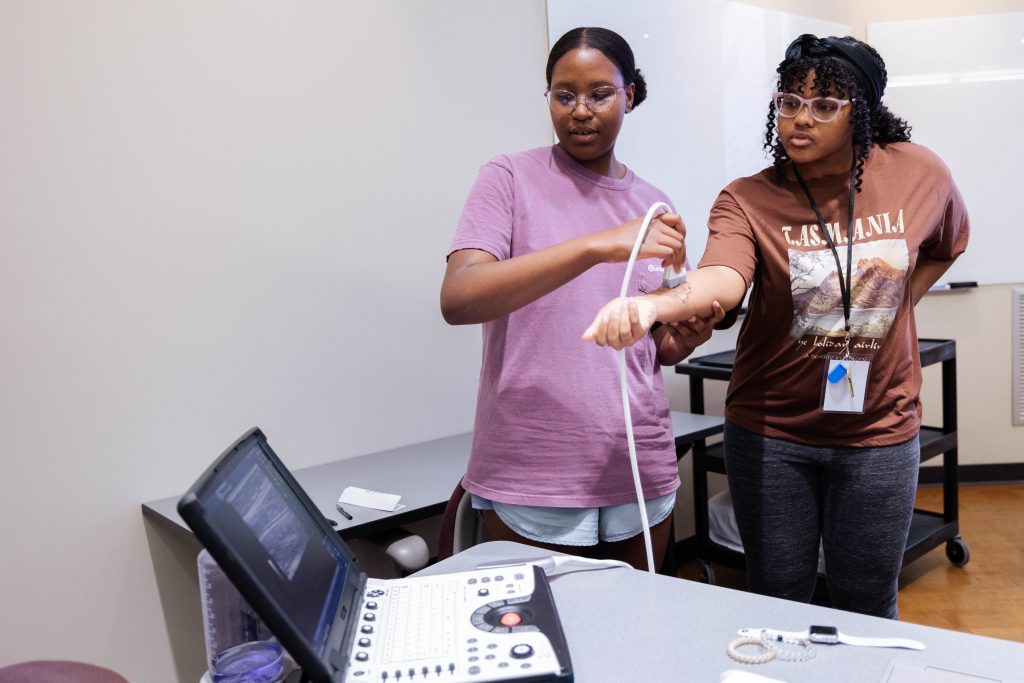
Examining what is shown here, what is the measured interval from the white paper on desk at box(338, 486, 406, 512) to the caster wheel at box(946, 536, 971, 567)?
7.98ft

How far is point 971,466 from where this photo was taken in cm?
439

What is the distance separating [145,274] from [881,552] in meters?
1.80

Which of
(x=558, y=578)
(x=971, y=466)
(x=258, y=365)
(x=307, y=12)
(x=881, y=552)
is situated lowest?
(x=971, y=466)

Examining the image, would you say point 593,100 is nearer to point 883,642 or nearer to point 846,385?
point 846,385

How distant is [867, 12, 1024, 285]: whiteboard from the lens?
4.18 m

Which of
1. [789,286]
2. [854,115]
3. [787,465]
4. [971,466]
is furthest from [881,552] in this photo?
[971,466]

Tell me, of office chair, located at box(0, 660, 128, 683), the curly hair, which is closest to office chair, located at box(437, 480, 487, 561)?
office chair, located at box(0, 660, 128, 683)

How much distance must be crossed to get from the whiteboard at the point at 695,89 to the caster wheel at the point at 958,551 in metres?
1.52

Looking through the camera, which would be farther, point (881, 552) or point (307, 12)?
point (307, 12)

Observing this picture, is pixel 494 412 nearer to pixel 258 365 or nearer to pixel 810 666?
pixel 810 666

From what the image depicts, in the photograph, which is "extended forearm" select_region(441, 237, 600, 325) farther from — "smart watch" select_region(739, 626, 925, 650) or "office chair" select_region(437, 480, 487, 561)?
"smart watch" select_region(739, 626, 925, 650)

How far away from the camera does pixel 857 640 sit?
1.02 m

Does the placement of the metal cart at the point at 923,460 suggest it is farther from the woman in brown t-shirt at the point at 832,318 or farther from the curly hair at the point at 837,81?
the curly hair at the point at 837,81

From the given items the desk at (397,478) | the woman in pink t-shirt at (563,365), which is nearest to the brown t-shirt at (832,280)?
the woman in pink t-shirt at (563,365)
